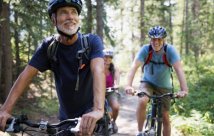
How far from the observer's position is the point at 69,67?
4117 mm

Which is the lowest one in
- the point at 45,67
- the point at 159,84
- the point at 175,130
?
the point at 175,130

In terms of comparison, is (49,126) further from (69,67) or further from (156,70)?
(156,70)

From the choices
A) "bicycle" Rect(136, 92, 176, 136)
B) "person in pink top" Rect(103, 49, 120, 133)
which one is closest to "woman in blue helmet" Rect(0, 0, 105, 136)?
"bicycle" Rect(136, 92, 176, 136)

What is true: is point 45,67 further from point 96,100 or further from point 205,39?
point 205,39

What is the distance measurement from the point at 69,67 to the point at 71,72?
0.06 meters

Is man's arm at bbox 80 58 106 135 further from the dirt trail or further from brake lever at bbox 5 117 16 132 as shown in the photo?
the dirt trail

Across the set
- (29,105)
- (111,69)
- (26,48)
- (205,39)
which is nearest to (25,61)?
(26,48)

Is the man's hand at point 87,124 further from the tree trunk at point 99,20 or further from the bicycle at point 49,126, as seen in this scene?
the tree trunk at point 99,20

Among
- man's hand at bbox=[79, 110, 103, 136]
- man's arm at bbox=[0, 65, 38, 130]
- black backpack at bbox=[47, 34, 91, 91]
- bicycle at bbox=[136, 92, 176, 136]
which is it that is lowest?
bicycle at bbox=[136, 92, 176, 136]

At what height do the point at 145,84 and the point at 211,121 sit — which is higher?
the point at 145,84

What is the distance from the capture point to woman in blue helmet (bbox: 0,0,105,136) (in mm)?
3865

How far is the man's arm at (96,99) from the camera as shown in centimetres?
300

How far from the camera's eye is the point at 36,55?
421 cm

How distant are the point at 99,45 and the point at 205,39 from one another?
3477 centimetres
